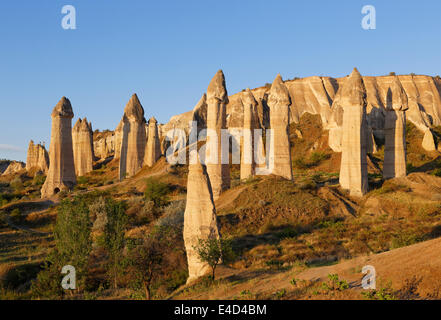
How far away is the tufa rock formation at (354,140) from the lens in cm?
2345

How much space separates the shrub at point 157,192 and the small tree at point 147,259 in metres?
10.7

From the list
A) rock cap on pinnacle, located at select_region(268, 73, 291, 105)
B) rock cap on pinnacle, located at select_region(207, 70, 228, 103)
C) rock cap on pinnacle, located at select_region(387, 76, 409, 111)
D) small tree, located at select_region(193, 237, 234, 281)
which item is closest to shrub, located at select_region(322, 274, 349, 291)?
small tree, located at select_region(193, 237, 234, 281)

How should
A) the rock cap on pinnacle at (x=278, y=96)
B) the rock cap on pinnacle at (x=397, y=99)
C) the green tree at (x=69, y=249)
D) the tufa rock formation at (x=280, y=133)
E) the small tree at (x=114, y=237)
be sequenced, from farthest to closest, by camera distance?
→ the rock cap on pinnacle at (x=397, y=99), the rock cap on pinnacle at (x=278, y=96), the tufa rock formation at (x=280, y=133), the small tree at (x=114, y=237), the green tree at (x=69, y=249)

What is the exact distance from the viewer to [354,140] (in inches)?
931

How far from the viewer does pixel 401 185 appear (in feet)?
80.4

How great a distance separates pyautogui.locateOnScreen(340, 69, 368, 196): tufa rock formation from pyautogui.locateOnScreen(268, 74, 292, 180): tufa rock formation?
122 inches

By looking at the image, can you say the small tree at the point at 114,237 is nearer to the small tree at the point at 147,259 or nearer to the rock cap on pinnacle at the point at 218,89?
the small tree at the point at 147,259

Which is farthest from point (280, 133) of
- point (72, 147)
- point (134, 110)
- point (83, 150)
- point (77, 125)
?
point (77, 125)

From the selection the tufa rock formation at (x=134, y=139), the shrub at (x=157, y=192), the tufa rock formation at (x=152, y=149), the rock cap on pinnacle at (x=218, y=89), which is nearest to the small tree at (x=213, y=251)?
the rock cap on pinnacle at (x=218, y=89)

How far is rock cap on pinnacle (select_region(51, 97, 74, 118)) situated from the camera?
1166 inches

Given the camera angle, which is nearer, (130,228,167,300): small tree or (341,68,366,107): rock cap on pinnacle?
(130,228,167,300): small tree

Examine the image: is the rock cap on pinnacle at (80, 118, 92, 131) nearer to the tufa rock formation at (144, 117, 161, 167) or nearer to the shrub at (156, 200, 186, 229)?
the tufa rock formation at (144, 117, 161, 167)

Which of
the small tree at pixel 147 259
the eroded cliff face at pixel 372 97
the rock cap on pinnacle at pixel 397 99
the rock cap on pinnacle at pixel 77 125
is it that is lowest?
the small tree at pixel 147 259
